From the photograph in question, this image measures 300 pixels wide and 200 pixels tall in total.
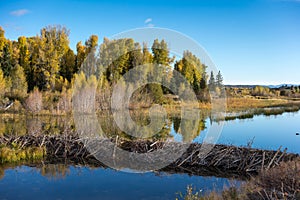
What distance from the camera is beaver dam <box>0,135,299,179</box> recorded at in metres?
9.95

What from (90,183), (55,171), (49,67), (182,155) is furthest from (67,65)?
(90,183)

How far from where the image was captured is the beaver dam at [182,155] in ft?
32.6

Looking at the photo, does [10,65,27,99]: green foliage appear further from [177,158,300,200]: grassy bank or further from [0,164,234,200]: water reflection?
[177,158,300,200]: grassy bank

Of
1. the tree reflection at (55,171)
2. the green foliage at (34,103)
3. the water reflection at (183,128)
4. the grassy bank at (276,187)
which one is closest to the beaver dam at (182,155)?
the tree reflection at (55,171)

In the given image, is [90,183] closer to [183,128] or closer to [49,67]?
[183,128]

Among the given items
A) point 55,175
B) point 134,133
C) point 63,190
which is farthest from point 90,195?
point 134,133

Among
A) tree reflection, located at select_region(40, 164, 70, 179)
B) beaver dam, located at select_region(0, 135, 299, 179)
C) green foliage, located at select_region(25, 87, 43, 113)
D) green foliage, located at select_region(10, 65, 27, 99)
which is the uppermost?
green foliage, located at select_region(10, 65, 27, 99)

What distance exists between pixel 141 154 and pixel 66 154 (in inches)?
114

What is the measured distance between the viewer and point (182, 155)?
426 inches

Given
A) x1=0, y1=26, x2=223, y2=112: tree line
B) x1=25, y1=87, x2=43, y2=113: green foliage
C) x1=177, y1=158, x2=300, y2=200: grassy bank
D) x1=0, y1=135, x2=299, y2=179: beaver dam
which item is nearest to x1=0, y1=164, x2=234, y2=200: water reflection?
x1=0, y1=135, x2=299, y2=179: beaver dam

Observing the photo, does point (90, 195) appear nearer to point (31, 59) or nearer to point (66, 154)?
point (66, 154)

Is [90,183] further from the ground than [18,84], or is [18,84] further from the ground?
[18,84]

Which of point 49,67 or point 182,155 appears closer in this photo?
point 182,155

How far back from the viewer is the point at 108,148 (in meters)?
11.7
